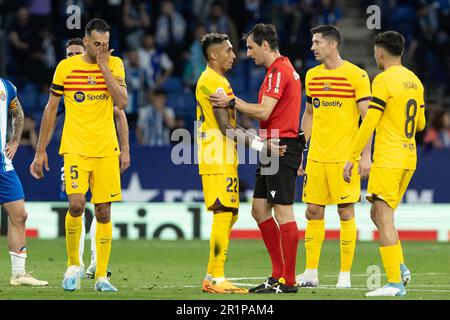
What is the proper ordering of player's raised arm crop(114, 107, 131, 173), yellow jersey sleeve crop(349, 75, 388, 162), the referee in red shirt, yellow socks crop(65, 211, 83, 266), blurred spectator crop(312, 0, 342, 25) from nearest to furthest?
yellow jersey sleeve crop(349, 75, 388, 162)
the referee in red shirt
yellow socks crop(65, 211, 83, 266)
player's raised arm crop(114, 107, 131, 173)
blurred spectator crop(312, 0, 342, 25)

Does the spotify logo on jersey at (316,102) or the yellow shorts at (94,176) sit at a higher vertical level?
the spotify logo on jersey at (316,102)

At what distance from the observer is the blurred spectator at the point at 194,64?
23.3m

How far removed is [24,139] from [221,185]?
33.6 feet

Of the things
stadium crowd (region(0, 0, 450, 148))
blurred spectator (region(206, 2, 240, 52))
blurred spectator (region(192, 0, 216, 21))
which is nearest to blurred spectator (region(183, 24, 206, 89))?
stadium crowd (region(0, 0, 450, 148))

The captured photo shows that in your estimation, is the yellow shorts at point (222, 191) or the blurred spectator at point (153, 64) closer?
the yellow shorts at point (222, 191)

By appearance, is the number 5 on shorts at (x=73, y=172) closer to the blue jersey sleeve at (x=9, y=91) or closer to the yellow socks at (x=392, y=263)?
the blue jersey sleeve at (x=9, y=91)

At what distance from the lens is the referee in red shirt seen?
11336 mm

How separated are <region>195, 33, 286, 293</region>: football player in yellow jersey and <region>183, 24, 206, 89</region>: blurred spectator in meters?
11.9

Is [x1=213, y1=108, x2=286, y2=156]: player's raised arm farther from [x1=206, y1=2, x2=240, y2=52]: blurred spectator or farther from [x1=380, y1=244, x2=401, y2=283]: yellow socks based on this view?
[x1=206, y1=2, x2=240, y2=52]: blurred spectator

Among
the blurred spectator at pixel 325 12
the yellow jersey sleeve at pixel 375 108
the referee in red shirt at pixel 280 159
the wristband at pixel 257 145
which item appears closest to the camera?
the yellow jersey sleeve at pixel 375 108

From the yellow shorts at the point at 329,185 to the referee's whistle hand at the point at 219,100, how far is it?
6.10 ft

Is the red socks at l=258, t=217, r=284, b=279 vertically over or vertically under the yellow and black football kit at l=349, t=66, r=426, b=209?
under

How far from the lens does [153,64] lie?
2341cm

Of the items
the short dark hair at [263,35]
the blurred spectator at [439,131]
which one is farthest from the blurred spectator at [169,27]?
the short dark hair at [263,35]
